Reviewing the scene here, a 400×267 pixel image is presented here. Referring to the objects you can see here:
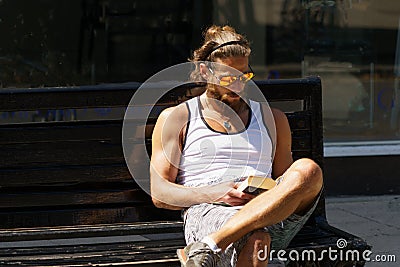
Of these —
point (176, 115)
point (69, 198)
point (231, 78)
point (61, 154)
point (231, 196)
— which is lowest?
point (69, 198)

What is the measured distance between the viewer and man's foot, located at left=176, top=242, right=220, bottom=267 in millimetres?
3627

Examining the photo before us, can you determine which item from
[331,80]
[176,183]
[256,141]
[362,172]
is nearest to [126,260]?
[176,183]

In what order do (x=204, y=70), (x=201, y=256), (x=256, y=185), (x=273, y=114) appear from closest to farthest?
(x=201, y=256) → (x=256, y=185) → (x=204, y=70) → (x=273, y=114)

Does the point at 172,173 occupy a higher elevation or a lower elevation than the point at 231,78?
lower

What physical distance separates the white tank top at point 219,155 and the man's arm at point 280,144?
0.26 feet

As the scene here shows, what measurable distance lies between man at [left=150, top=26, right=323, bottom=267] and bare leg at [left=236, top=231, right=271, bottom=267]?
0.39 feet

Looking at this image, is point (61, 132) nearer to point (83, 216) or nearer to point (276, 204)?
point (83, 216)

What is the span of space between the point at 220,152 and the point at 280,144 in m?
0.33

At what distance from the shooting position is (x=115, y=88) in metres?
4.44

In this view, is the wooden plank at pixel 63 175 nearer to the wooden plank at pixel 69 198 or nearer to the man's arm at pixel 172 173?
the wooden plank at pixel 69 198

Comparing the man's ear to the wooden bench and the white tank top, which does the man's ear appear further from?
the wooden bench

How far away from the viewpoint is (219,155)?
4164 millimetres

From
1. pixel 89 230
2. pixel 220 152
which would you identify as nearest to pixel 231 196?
pixel 220 152

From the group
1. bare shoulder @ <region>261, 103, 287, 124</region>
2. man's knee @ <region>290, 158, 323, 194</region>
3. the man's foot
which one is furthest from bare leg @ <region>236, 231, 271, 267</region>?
bare shoulder @ <region>261, 103, 287, 124</region>
